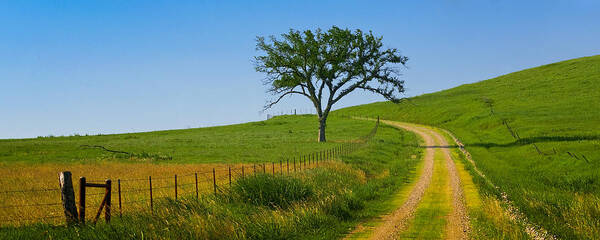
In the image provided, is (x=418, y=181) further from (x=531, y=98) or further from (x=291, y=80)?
(x=531, y=98)

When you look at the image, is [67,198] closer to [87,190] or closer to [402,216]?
[87,190]

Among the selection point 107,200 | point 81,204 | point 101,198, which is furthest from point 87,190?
point 81,204

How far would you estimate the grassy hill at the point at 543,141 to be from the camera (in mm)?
15639

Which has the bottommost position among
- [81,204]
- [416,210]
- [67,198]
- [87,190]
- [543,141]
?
[416,210]

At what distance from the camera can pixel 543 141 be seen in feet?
123

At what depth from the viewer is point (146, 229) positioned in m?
12.1

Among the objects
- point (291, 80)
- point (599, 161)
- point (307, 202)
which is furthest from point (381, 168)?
point (291, 80)

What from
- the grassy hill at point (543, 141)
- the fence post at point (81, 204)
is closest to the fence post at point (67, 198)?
the fence post at point (81, 204)

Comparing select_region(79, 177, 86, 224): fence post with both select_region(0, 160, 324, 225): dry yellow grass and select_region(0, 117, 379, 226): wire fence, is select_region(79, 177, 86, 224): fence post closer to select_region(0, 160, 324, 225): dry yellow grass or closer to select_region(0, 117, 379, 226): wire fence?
select_region(0, 117, 379, 226): wire fence

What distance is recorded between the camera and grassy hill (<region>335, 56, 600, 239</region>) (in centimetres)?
1564

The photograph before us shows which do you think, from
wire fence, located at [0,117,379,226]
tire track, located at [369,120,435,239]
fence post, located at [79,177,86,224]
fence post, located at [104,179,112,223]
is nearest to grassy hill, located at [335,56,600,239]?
tire track, located at [369,120,435,239]

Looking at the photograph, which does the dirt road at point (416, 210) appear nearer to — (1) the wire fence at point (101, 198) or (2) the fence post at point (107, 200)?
(1) the wire fence at point (101, 198)

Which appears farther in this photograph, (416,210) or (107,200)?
(416,210)

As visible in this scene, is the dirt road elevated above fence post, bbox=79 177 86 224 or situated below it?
below
